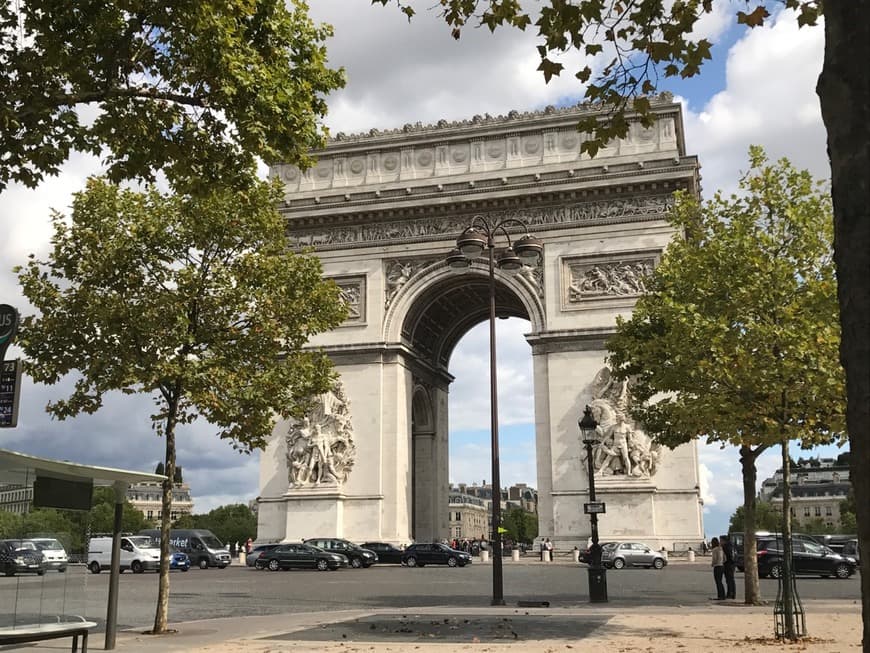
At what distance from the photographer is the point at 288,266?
53.3 ft

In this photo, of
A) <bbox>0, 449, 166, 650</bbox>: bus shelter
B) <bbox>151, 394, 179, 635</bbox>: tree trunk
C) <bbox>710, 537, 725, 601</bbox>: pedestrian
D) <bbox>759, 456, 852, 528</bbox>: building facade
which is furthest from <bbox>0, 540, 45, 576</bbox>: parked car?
<bbox>759, 456, 852, 528</bbox>: building facade

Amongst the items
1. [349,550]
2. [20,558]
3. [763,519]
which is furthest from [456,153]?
[763,519]

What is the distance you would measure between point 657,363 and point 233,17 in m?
10.00

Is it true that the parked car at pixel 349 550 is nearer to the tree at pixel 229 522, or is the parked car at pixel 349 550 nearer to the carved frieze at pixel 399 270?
the carved frieze at pixel 399 270

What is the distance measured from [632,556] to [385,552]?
32.8ft

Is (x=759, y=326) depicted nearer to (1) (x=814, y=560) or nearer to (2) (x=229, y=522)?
(1) (x=814, y=560)

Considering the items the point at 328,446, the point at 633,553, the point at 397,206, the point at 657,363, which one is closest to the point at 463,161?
the point at 397,206

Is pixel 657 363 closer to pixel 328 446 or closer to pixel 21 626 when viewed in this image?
pixel 21 626

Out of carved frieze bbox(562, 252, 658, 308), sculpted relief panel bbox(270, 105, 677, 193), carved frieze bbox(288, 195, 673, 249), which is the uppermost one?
sculpted relief panel bbox(270, 105, 677, 193)

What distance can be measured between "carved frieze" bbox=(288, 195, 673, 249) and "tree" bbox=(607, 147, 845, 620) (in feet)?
63.9

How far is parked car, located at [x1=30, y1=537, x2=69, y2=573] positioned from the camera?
10336mm

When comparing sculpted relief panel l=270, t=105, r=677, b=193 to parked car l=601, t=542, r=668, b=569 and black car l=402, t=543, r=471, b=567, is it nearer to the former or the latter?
parked car l=601, t=542, r=668, b=569

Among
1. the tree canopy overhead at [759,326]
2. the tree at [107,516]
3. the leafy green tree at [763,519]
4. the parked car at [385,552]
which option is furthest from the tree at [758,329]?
the leafy green tree at [763,519]

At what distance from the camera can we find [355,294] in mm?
41031
